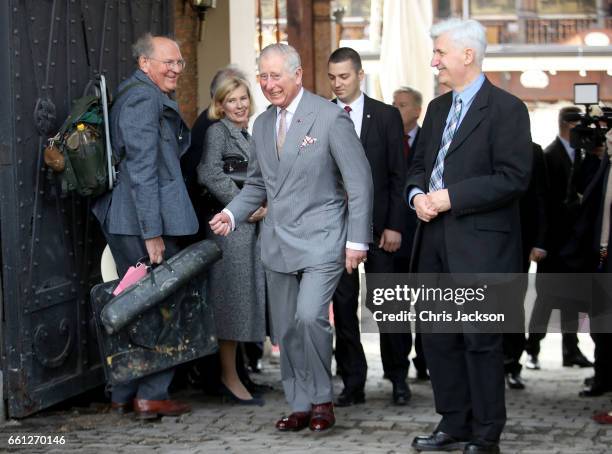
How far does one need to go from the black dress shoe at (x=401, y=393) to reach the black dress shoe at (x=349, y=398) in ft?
0.63

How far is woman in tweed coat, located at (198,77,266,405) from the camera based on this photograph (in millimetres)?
7535

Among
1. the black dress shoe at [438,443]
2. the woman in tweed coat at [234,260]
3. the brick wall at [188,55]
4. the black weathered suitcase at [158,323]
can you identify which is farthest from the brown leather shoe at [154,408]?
the brick wall at [188,55]

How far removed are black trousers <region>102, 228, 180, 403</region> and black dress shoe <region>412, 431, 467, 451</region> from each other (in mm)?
1637

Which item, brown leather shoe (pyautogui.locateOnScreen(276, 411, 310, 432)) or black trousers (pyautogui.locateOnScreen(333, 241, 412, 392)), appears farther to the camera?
black trousers (pyautogui.locateOnScreen(333, 241, 412, 392))

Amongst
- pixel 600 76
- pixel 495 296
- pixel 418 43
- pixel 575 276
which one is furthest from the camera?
pixel 600 76

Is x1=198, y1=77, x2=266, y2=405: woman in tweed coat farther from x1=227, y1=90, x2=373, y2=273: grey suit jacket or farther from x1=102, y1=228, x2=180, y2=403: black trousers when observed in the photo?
x1=227, y1=90, x2=373, y2=273: grey suit jacket

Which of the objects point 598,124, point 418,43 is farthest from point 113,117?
point 418,43

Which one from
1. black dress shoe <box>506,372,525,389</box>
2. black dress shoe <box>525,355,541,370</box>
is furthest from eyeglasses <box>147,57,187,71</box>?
black dress shoe <box>525,355,541,370</box>

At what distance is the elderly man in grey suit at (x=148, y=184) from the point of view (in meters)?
6.86

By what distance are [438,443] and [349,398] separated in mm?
1542

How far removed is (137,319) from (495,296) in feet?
6.50

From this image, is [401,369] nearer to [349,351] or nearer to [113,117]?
[349,351]

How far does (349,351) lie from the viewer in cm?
779

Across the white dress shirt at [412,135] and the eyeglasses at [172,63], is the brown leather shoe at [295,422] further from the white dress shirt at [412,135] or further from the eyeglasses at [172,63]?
the white dress shirt at [412,135]
